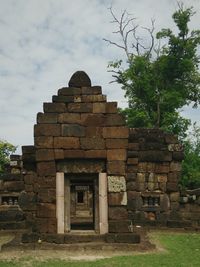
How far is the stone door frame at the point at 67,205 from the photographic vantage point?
377 inches

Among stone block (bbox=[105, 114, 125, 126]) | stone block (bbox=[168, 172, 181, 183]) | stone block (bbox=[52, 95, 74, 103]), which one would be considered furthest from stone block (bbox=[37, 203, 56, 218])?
stone block (bbox=[168, 172, 181, 183])

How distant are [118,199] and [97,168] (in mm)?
866

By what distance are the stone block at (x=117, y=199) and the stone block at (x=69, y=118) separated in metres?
1.88

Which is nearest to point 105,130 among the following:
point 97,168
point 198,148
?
point 97,168

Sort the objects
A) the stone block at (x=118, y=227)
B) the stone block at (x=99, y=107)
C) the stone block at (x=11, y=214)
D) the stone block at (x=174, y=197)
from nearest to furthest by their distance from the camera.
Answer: the stone block at (x=118, y=227) → the stone block at (x=99, y=107) → the stone block at (x=11, y=214) → the stone block at (x=174, y=197)

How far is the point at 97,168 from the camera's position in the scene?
9.72m

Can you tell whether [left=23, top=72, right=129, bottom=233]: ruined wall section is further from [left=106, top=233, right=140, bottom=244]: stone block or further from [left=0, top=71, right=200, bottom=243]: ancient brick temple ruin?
[left=106, top=233, right=140, bottom=244]: stone block

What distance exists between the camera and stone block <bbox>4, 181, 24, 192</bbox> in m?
13.7

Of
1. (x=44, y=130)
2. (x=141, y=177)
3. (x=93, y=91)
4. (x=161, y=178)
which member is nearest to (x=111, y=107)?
(x=93, y=91)

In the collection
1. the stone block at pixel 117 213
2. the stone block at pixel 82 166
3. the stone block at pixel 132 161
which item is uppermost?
the stone block at pixel 132 161

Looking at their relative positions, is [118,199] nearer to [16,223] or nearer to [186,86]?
[16,223]

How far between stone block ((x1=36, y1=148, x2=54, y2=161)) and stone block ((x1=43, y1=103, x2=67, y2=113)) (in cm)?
92

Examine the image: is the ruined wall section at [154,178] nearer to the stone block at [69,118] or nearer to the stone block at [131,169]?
the stone block at [131,169]

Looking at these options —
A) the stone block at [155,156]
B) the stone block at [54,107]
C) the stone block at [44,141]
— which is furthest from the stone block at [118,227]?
the stone block at [155,156]
